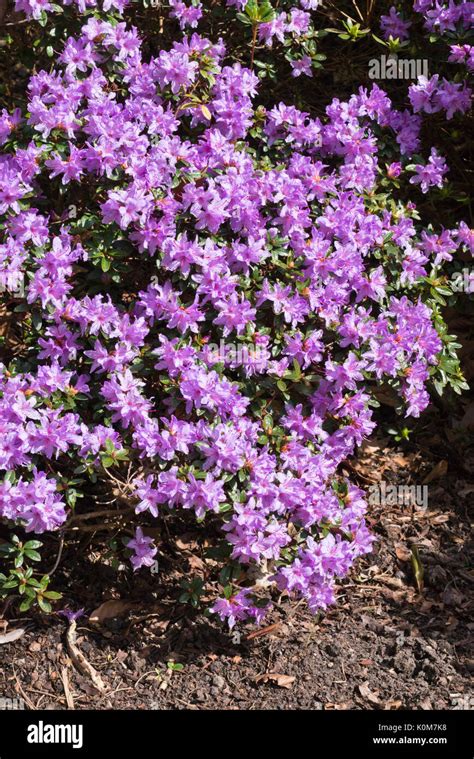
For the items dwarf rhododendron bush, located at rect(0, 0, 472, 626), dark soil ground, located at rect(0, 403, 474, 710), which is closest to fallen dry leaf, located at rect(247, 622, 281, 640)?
dark soil ground, located at rect(0, 403, 474, 710)

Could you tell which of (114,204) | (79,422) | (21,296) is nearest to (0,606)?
(79,422)

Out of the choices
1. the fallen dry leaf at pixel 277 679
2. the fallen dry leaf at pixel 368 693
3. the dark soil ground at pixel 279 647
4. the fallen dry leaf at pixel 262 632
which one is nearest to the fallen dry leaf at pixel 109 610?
the dark soil ground at pixel 279 647

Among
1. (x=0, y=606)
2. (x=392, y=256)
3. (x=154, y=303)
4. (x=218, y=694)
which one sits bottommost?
(x=218, y=694)

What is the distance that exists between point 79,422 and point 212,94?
4.29 ft

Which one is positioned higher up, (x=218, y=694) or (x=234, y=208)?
(x=234, y=208)

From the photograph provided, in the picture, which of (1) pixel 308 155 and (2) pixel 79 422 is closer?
(2) pixel 79 422

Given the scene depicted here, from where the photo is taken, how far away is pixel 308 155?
12.6ft

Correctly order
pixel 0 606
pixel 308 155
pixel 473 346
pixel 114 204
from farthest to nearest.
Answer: pixel 473 346 < pixel 308 155 < pixel 0 606 < pixel 114 204

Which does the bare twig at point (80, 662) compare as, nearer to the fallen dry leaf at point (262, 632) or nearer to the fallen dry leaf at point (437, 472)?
the fallen dry leaf at point (262, 632)

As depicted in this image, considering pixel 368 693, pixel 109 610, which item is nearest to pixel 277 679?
pixel 368 693

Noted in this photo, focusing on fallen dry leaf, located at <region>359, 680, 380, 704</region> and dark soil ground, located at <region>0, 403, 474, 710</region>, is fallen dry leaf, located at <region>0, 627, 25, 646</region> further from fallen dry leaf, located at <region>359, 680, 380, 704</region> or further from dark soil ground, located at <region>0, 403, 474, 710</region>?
fallen dry leaf, located at <region>359, 680, 380, 704</region>

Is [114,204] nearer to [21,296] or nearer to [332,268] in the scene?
[21,296]

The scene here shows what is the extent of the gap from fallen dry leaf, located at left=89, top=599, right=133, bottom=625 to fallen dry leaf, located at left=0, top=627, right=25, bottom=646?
0.25 metres

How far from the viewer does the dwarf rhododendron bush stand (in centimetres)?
319
